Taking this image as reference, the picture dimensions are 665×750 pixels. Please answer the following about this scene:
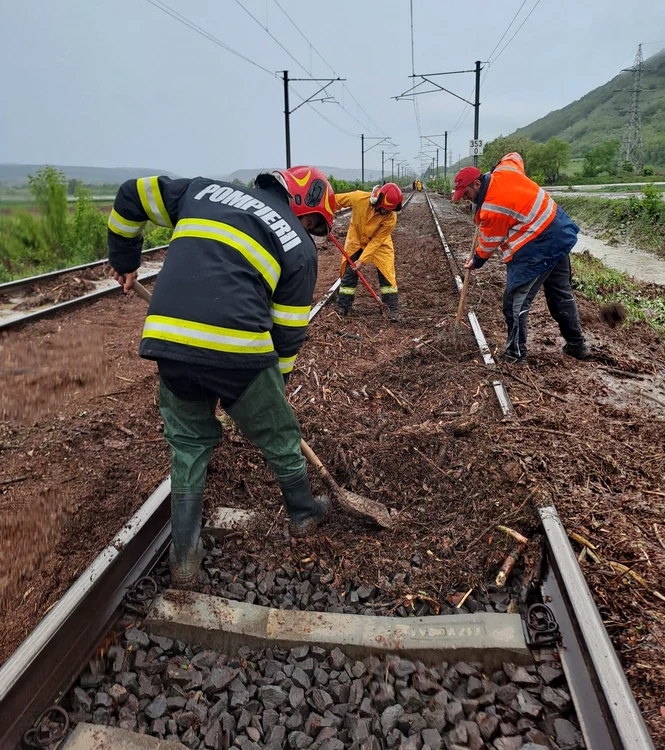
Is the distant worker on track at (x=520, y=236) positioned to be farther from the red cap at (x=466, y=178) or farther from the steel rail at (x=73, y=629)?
the steel rail at (x=73, y=629)

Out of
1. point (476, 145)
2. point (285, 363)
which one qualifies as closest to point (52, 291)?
point (285, 363)

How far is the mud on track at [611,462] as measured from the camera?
2166mm

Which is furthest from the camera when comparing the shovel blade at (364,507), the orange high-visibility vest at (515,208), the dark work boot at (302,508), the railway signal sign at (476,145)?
the railway signal sign at (476,145)

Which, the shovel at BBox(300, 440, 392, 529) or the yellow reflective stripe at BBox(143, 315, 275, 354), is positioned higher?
the yellow reflective stripe at BBox(143, 315, 275, 354)

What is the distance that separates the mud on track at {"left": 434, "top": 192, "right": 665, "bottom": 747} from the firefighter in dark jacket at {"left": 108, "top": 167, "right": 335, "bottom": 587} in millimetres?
1437

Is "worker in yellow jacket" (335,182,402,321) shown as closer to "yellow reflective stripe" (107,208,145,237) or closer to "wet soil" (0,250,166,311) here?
"wet soil" (0,250,166,311)

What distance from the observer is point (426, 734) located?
1.85m

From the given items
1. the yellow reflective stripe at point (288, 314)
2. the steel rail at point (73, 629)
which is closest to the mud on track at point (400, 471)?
the steel rail at point (73, 629)

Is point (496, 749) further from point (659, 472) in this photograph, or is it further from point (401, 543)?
point (659, 472)

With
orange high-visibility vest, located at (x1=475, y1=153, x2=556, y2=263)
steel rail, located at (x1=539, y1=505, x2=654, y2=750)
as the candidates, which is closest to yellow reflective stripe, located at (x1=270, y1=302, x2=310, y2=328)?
steel rail, located at (x1=539, y1=505, x2=654, y2=750)

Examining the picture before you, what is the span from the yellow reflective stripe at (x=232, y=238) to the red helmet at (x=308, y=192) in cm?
46

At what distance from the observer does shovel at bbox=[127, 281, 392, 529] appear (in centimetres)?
289

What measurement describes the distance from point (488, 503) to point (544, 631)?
847mm

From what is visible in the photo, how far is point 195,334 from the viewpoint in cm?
218
